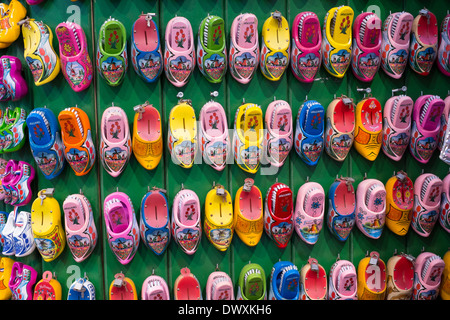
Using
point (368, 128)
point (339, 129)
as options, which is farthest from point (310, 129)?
point (368, 128)

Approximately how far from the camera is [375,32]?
295 centimetres

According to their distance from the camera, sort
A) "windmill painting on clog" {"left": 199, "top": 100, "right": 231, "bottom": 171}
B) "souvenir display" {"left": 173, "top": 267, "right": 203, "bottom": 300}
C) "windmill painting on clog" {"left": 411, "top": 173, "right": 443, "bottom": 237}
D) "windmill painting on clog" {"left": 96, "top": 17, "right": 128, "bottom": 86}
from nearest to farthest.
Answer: "windmill painting on clog" {"left": 96, "top": 17, "right": 128, "bottom": 86}, "windmill painting on clog" {"left": 199, "top": 100, "right": 231, "bottom": 171}, "souvenir display" {"left": 173, "top": 267, "right": 203, "bottom": 300}, "windmill painting on clog" {"left": 411, "top": 173, "right": 443, "bottom": 237}

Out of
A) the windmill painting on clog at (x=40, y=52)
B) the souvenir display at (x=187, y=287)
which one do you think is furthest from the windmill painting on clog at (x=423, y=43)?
the windmill painting on clog at (x=40, y=52)

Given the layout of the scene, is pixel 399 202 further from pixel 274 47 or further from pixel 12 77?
pixel 12 77

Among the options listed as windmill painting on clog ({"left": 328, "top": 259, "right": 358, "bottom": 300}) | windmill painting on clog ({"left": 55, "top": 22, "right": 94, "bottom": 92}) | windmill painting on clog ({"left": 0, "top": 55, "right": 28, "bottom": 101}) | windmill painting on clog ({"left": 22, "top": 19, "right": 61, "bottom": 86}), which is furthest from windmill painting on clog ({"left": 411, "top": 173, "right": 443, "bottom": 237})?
windmill painting on clog ({"left": 0, "top": 55, "right": 28, "bottom": 101})

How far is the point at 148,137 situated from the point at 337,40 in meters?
1.27

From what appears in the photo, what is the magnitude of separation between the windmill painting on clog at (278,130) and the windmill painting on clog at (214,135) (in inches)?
9.7

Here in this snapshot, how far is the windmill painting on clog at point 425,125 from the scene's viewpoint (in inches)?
118

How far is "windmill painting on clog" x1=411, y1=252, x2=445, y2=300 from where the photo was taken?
3076 mm

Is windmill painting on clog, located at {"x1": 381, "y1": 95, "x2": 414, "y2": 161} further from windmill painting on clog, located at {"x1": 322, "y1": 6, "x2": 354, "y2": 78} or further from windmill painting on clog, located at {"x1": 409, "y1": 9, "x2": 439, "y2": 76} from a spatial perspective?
windmill painting on clog, located at {"x1": 322, "y1": 6, "x2": 354, "y2": 78}

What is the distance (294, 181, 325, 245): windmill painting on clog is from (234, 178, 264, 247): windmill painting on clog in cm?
23

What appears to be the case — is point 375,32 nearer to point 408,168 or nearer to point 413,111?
point 413,111

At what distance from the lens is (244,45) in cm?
287

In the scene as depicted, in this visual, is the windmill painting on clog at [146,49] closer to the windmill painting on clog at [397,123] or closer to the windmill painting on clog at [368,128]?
the windmill painting on clog at [368,128]
